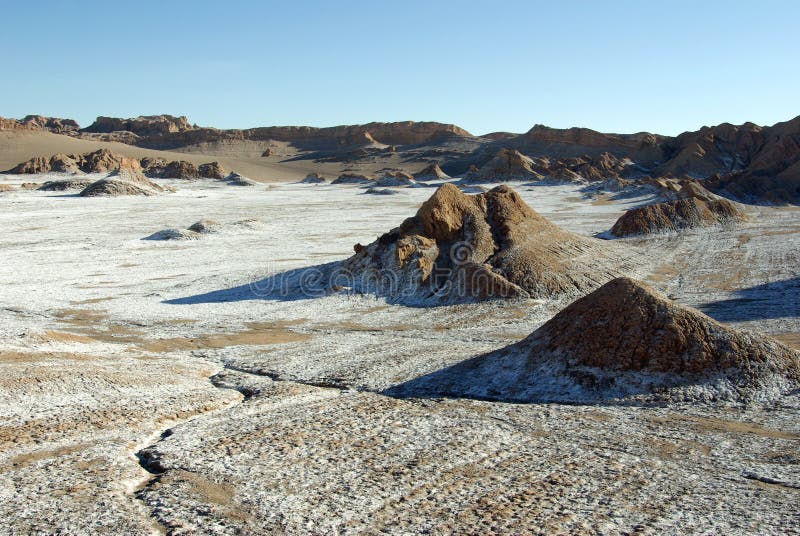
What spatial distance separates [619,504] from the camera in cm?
611

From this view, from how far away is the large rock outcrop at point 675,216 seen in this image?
29922 mm

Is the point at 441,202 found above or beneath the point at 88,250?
above

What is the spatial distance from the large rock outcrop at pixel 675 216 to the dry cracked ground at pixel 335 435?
12.1 m

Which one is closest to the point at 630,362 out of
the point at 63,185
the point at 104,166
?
the point at 63,185

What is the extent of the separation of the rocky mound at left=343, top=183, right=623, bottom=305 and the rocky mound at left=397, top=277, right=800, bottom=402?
21.5 ft

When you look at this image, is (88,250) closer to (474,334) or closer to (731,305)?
(474,334)

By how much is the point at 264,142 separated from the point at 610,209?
9541 centimetres

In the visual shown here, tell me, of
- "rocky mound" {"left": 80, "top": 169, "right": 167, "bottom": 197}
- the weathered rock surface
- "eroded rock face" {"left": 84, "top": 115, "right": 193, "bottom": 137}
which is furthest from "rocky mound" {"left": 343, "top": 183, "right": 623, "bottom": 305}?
"eroded rock face" {"left": 84, "top": 115, "right": 193, "bottom": 137}

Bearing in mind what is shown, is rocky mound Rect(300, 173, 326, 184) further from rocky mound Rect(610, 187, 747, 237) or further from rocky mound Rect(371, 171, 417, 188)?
rocky mound Rect(610, 187, 747, 237)

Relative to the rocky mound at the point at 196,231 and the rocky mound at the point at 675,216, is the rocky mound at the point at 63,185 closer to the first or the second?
the rocky mound at the point at 196,231

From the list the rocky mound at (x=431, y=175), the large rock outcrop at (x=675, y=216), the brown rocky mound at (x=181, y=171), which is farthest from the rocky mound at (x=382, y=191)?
the large rock outcrop at (x=675, y=216)

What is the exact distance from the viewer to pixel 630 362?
10.2m

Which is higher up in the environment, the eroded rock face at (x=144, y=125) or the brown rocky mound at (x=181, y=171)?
the eroded rock face at (x=144, y=125)

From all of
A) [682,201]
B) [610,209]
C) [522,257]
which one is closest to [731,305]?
[522,257]
